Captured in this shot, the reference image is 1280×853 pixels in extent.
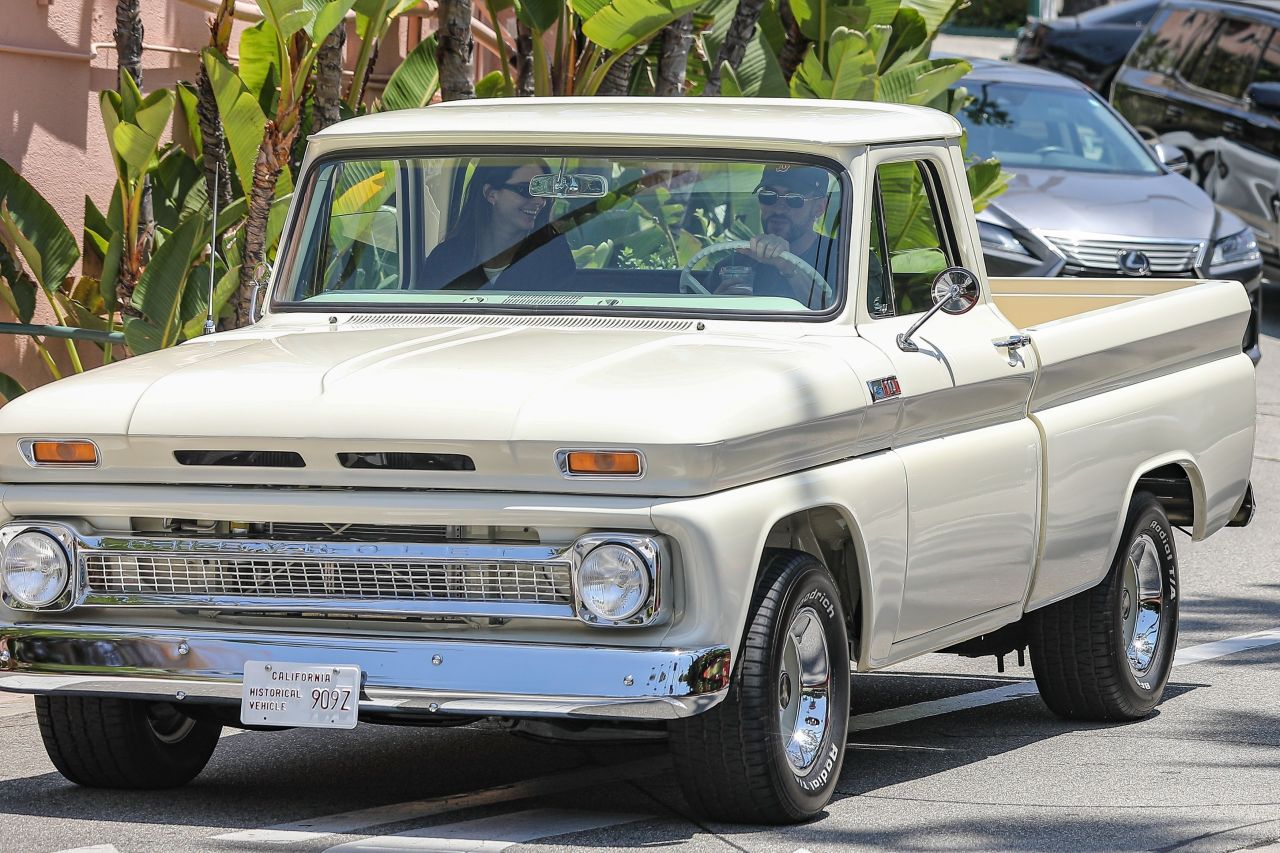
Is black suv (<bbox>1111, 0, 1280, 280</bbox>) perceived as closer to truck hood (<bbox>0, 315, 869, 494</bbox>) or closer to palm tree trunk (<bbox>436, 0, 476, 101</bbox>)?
palm tree trunk (<bbox>436, 0, 476, 101</bbox>)

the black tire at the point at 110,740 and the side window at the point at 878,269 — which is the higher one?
the side window at the point at 878,269

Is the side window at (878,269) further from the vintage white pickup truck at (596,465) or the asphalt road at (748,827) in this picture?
the asphalt road at (748,827)

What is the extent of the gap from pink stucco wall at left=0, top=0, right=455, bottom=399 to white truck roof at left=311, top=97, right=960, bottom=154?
4245 millimetres

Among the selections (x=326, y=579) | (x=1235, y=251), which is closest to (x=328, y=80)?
(x=326, y=579)

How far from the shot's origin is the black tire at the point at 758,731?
5.55m

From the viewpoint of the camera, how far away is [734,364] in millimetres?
5805

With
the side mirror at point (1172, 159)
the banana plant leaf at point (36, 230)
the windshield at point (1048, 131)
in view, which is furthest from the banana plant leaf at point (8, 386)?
the side mirror at point (1172, 159)

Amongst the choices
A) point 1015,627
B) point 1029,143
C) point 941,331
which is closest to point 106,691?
point 941,331

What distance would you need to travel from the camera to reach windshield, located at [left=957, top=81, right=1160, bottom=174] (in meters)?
15.1

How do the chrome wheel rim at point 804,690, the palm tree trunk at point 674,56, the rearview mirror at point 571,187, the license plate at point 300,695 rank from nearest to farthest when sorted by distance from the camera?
the license plate at point 300,695 < the chrome wheel rim at point 804,690 < the rearview mirror at point 571,187 < the palm tree trunk at point 674,56

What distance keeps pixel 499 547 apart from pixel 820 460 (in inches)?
37.5

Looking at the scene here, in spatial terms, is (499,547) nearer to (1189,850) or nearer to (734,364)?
(734,364)

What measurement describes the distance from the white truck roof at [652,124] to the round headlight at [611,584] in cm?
177

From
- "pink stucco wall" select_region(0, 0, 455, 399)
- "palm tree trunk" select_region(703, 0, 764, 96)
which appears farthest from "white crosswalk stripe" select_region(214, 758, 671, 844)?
"palm tree trunk" select_region(703, 0, 764, 96)
